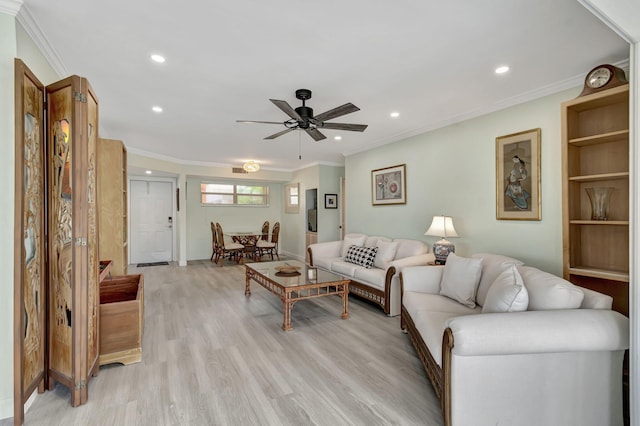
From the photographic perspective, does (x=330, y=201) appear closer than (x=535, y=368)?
Result: No

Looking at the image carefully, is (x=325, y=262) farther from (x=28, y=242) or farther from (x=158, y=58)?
(x=28, y=242)

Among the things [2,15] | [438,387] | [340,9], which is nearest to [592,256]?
[438,387]

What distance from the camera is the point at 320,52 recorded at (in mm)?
2367

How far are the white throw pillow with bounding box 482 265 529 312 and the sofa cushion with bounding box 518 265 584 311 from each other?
→ 69 mm

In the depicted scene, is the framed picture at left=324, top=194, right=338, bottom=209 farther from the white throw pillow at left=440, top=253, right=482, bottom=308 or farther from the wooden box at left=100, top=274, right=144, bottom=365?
the wooden box at left=100, top=274, right=144, bottom=365

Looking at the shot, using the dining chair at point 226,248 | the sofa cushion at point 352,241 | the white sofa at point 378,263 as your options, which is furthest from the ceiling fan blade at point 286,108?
the dining chair at point 226,248

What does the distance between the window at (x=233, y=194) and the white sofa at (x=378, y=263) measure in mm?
4016

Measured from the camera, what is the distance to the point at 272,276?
3.77 metres

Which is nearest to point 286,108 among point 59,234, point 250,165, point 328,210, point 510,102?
point 59,234

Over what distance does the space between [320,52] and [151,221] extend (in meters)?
6.92

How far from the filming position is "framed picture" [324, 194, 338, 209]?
7.31 meters

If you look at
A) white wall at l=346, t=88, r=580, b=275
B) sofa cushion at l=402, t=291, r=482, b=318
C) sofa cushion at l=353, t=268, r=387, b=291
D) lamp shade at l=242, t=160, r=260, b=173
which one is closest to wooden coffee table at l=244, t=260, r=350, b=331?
sofa cushion at l=353, t=268, r=387, b=291

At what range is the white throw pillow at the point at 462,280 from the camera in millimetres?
2643

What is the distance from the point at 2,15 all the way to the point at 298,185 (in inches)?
255
